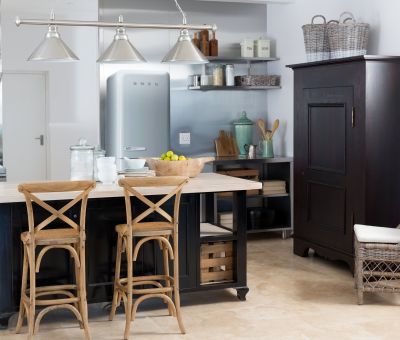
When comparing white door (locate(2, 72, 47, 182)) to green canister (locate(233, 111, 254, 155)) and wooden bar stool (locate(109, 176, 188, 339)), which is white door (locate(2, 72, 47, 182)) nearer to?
green canister (locate(233, 111, 254, 155))

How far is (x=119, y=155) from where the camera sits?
7223 mm

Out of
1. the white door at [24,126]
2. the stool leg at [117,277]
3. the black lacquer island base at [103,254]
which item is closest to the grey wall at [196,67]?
the white door at [24,126]

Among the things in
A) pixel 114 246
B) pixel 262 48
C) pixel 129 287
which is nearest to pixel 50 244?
pixel 129 287

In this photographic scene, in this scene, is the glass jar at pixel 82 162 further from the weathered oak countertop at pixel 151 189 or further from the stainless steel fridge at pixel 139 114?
the stainless steel fridge at pixel 139 114

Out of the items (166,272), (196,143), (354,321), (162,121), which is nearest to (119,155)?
(162,121)

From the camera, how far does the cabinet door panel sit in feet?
19.7

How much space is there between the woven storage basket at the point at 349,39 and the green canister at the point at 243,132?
1.91 m

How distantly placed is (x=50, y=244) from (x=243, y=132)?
411 cm

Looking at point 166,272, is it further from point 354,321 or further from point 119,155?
point 119,155

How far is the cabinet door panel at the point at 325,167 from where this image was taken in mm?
6000

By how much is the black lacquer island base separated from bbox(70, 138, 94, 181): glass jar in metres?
0.38

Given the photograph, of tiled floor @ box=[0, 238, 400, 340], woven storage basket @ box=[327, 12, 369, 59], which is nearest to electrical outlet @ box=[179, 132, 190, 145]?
woven storage basket @ box=[327, 12, 369, 59]

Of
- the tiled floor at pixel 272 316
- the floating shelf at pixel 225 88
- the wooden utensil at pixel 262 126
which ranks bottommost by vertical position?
the tiled floor at pixel 272 316

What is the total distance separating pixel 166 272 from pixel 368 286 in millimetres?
1576
